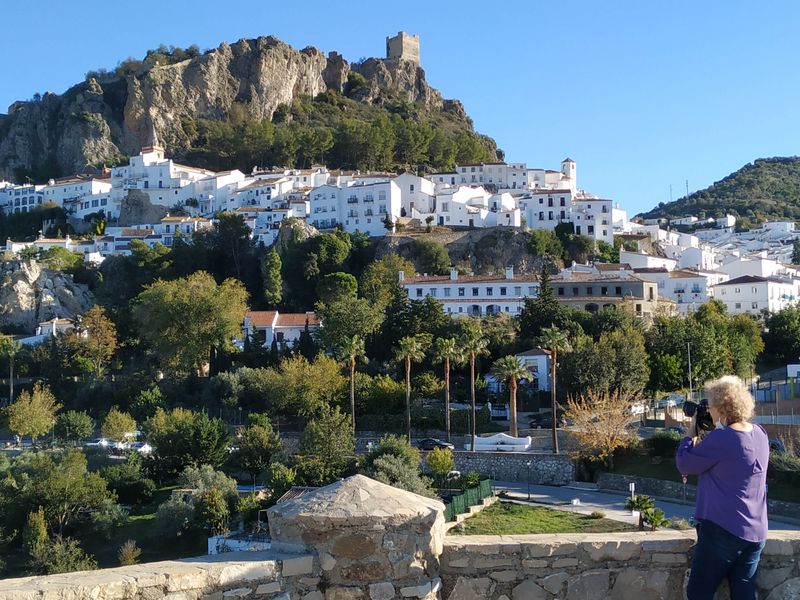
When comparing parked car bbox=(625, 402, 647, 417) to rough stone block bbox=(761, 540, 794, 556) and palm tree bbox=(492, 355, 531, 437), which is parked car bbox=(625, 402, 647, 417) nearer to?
palm tree bbox=(492, 355, 531, 437)

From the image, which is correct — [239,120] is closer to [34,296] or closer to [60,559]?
[34,296]

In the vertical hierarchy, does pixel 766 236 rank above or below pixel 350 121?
below

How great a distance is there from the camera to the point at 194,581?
454cm

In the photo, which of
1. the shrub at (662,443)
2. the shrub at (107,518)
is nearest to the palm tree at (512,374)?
the shrub at (662,443)

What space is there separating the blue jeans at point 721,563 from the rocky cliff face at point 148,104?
327 feet

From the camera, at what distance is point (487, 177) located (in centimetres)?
8369

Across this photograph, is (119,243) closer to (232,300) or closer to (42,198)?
(42,198)

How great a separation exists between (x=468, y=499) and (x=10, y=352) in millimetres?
32996

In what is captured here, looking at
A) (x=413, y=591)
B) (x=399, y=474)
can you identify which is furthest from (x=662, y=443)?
(x=413, y=591)

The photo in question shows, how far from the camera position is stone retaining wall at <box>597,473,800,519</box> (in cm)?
2638

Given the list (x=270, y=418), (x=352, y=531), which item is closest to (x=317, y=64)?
(x=270, y=418)

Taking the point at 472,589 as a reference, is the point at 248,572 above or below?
above

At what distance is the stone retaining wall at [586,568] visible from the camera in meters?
4.99

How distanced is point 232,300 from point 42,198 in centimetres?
4741
